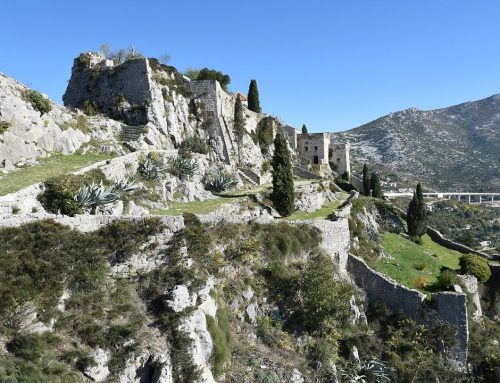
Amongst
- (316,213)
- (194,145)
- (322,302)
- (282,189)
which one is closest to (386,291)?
(322,302)

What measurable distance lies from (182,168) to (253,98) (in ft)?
83.0

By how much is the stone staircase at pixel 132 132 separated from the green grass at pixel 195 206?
318 inches

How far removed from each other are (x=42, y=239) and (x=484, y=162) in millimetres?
156301

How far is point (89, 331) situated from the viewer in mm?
14383

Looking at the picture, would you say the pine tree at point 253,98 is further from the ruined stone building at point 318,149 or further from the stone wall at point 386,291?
the stone wall at point 386,291

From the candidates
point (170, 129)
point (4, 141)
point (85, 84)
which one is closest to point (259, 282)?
point (4, 141)

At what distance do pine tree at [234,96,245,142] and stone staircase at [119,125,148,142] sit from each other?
11.8m

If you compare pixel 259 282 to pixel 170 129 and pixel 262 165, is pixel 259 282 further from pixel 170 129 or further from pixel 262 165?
pixel 262 165

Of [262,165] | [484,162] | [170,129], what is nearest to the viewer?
[170,129]

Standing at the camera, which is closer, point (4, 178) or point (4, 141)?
point (4, 178)

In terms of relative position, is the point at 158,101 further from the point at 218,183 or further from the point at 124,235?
the point at 124,235

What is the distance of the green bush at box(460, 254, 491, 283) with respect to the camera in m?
28.3

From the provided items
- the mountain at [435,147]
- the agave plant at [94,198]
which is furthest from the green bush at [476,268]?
the mountain at [435,147]

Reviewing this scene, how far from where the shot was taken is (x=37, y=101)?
27.6m
